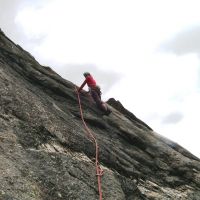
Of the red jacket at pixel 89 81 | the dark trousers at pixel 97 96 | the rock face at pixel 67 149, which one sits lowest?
the rock face at pixel 67 149

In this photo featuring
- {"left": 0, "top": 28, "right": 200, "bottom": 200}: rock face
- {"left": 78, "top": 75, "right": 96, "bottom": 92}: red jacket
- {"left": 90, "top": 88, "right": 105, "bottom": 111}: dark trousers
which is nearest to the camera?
{"left": 0, "top": 28, "right": 200, "bottom": 200}: rock face

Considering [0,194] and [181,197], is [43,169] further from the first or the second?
[181,197]

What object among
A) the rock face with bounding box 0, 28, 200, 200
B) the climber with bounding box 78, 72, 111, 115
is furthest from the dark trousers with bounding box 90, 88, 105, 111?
the rock face with bounding box 0, 28, 200, 200

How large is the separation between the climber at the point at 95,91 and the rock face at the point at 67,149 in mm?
392

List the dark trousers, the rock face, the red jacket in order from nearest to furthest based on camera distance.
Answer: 1. the rock face
2. the dark trousers
3. the red jacket

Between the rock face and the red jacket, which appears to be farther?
the red jacket

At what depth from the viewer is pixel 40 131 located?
18.4 m

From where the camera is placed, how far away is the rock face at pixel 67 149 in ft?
52.9

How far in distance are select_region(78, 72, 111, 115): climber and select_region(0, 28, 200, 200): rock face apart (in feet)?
1.29

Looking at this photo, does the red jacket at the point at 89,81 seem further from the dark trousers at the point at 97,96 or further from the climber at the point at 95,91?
the dark trousers at the point at 97,96

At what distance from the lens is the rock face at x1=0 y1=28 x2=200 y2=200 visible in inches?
634

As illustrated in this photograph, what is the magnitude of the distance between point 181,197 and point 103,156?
4.72 meters

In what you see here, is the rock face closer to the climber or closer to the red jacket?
the climber

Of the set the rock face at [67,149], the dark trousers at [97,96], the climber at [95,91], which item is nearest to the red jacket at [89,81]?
the climber at [95,91]
